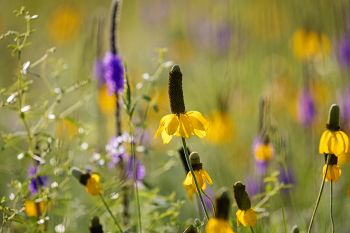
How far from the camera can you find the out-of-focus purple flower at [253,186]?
11.7ft

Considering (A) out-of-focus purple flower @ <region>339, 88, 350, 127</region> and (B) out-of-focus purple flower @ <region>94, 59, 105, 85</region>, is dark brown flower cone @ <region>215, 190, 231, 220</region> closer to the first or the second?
(B) out-of-focus purple flower @ <region>94, 59, 105, 85</region>

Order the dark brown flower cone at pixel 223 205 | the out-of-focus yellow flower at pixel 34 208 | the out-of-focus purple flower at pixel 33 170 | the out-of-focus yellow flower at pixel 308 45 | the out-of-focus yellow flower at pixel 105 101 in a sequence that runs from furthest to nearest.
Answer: the out-of-focus yellow flower at pixel 308 45
the out-of-focus yellow flower at pixel 105 101
the out-of-focus purple flower at pixel 33 170
the out-of-focus yellow flower at pixel 34 208
the dark brown flower cone at pixel 223 205

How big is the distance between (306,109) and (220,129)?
593 millimetres

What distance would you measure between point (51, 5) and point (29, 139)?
249 inches

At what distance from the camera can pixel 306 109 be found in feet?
15.1

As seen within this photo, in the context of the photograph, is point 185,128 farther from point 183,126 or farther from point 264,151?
point 264,151

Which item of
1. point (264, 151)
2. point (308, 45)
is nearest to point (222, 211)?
point (264, 151)

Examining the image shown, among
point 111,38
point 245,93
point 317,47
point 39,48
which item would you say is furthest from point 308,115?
point 39,48

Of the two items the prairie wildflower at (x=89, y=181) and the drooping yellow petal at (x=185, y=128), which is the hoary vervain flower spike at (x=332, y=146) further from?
the prairie wildflower at (x=89, y=181)

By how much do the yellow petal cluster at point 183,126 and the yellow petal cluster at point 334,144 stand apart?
0.31m

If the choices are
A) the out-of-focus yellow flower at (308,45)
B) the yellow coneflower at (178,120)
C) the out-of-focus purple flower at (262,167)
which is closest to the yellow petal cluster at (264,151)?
the out-of-focus purple flower at (262,167)

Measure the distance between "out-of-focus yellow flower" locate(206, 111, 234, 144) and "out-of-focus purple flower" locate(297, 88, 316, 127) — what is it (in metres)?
0.45

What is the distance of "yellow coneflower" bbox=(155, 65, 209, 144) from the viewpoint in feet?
7.05

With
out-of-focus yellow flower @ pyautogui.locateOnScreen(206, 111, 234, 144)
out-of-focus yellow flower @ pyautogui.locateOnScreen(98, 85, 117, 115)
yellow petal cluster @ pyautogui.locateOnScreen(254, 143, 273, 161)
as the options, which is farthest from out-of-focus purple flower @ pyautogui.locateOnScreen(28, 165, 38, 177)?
out-of-focus yellow flower @ pyautogui.locateOnScreen(98, 85, 117, 115)
